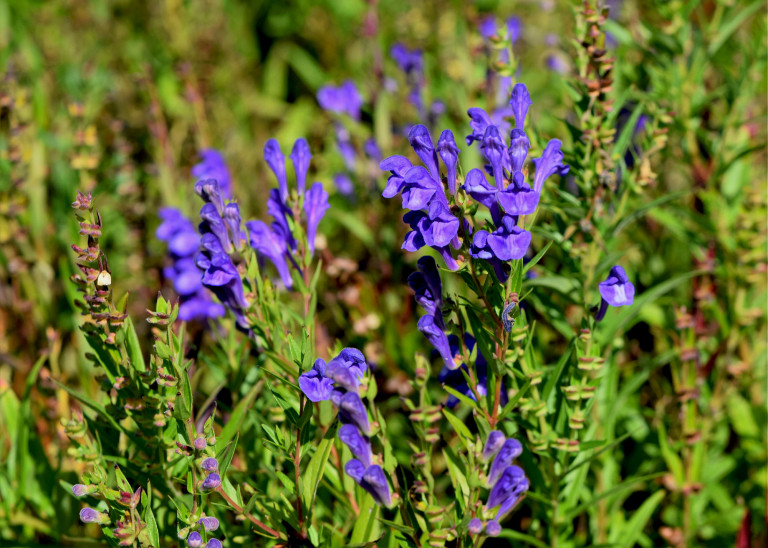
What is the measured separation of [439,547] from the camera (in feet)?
4.69

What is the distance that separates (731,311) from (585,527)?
89 centimetres

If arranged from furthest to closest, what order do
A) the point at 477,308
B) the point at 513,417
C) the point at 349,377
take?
the point at 513,417 < the point at 477,308 < the point at 349,377

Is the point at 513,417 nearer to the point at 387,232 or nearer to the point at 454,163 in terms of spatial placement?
the point at 454,163

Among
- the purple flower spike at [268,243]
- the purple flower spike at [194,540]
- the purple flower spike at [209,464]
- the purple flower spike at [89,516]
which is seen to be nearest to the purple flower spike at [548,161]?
the purple flower spike at [268,243]

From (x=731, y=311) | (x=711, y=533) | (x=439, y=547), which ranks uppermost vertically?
(x=731, y=311)

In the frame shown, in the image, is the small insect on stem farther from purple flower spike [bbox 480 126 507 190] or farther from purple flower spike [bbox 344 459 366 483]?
purple flower spike [bbox 344 459 366 483]

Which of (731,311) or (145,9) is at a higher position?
(145,9)

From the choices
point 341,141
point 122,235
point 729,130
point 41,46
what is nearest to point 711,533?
point 729,130

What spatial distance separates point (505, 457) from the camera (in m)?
1.37

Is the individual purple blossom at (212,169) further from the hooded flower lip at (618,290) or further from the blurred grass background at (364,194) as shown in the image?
the hooded flower lip at (618,290)

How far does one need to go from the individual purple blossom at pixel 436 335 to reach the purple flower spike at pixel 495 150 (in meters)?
0.31

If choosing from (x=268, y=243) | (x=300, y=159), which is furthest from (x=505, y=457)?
(x=300, y=159)

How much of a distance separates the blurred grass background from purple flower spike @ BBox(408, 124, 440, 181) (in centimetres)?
60

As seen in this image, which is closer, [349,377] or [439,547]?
[349,377]
